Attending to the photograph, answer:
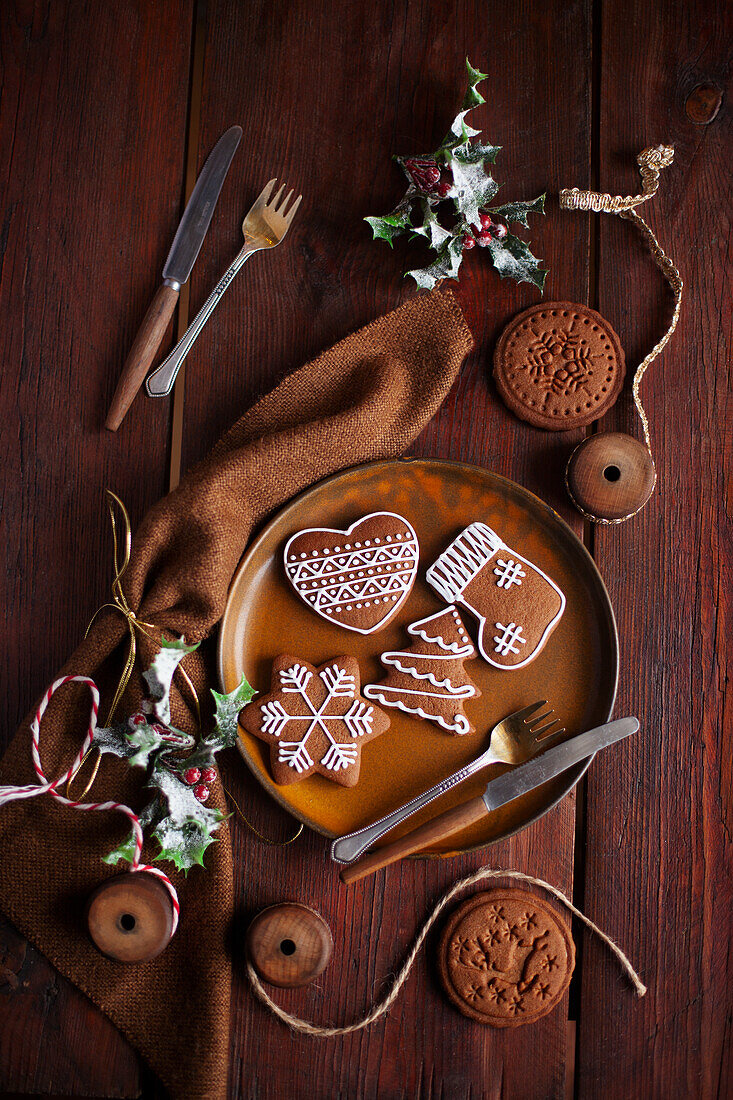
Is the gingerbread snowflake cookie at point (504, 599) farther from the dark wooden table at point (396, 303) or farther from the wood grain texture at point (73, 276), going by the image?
the wood grain texture at point (73, 276)


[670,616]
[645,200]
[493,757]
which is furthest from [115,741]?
[645,200]

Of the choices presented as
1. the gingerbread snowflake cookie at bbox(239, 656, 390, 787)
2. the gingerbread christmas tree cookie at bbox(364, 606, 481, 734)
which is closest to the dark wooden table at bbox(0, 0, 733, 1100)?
the gingerbread snowflake cookie at bbox(239, 656, 390, 787)

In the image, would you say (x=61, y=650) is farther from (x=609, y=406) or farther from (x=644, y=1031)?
(x=644, y=1031)

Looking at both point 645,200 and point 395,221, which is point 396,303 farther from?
point 645,200

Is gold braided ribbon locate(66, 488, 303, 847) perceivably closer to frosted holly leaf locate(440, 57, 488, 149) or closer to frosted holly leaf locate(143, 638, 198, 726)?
frosted holly leaf locate(143, 638, 198, 726)

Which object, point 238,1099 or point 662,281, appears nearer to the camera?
point 238,1099

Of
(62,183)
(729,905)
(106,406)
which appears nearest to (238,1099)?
(729,905)
